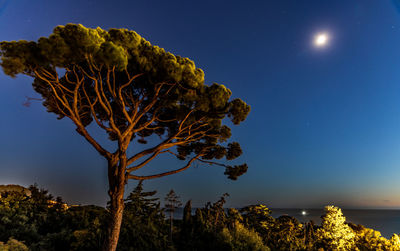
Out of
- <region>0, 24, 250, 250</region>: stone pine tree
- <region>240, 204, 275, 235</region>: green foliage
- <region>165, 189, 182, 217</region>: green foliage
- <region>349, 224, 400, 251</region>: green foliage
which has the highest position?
<region>0, 24, 250, 250</region>: stone pine tree

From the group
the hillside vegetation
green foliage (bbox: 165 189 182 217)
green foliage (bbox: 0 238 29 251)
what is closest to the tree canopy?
the hillside vegetation

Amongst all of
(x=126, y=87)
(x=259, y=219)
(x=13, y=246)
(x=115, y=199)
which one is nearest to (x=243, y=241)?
(x=259, y=219)

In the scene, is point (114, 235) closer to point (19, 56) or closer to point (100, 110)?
point (100, 110)

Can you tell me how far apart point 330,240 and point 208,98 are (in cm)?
763

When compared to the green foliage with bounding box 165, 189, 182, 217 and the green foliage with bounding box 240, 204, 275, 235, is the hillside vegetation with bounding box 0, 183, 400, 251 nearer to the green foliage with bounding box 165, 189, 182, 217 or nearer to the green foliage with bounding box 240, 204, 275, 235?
the green foliage with bounding box 240, 204, 275, 235

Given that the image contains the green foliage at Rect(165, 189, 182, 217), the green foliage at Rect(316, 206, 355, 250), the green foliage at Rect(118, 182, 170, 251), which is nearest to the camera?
the green foliage at Rect(118, 182, 170, 251)

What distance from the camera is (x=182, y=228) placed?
426 inches

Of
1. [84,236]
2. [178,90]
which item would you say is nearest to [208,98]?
[178,90]

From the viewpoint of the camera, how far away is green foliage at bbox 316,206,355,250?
8320 mm

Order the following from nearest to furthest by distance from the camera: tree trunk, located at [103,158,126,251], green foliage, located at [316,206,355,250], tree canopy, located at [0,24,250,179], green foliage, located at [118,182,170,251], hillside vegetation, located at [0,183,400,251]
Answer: tree canopy, located at [0,24,250,179], tree trunk, located at [103,158,126,251], hillside vegetation, located at [0,183,400,251], green foliage, located at [118,182,170,251], green foliage, located at [316,206,355,250]

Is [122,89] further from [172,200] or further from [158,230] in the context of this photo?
[172,200]

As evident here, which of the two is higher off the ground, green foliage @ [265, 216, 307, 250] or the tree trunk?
the tree trunk

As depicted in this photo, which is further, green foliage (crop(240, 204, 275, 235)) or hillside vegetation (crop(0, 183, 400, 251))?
green foliage (crop(240, 204, 275, 235))

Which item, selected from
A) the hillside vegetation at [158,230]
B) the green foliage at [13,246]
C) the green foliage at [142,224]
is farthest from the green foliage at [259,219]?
the green foliage at [13,246]
